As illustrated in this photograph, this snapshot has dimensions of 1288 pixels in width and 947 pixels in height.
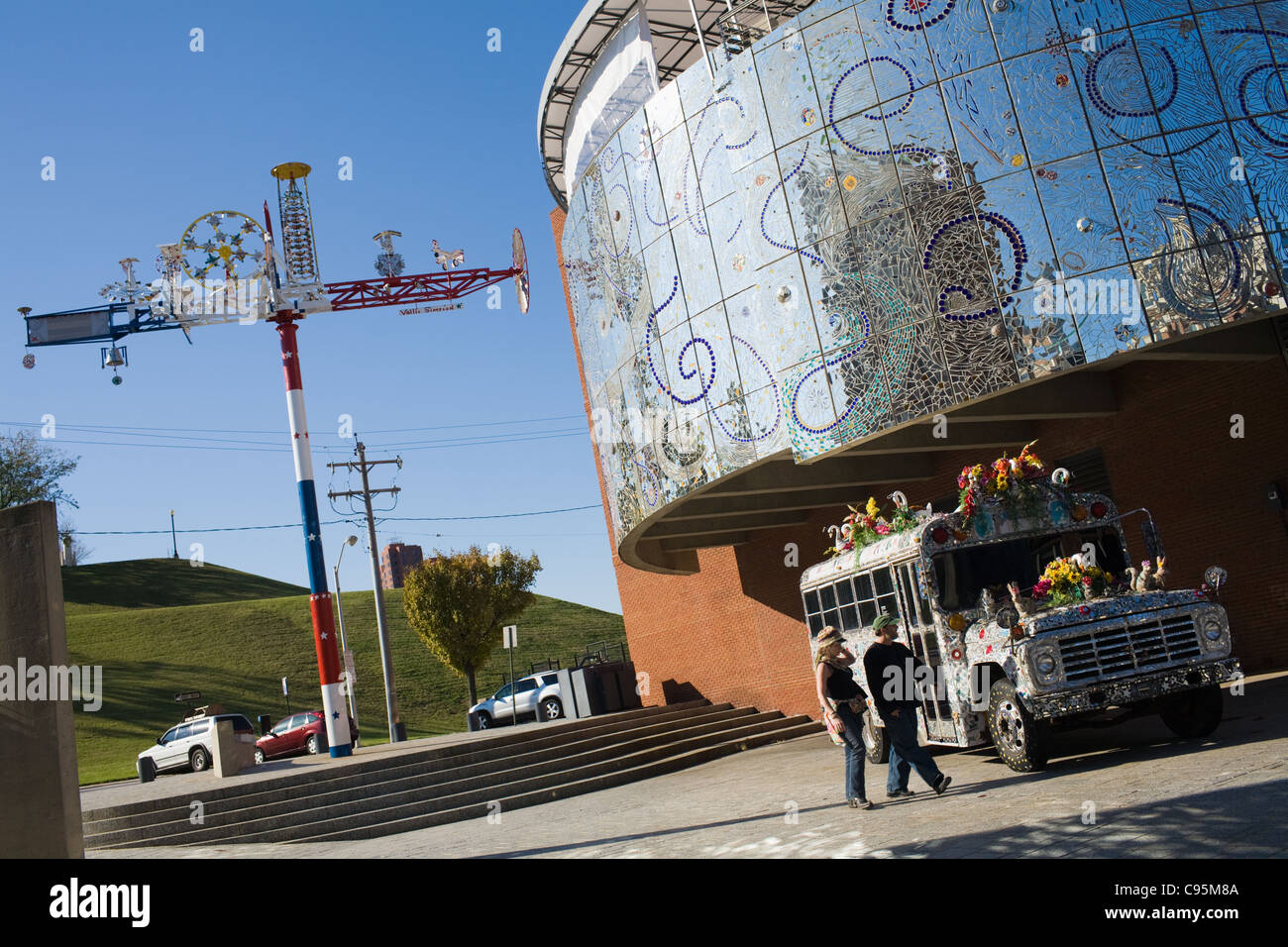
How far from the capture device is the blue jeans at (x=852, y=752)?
1001 cm

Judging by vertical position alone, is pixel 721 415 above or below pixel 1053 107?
below

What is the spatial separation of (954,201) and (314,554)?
15891mm

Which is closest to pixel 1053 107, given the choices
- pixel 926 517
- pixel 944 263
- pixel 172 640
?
pixel 944 263

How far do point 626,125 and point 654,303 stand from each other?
3.11 meters

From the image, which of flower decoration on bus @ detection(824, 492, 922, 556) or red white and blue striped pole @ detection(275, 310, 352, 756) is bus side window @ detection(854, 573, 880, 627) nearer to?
flower decoration on bus @ detection(824, 492, 922, 556)

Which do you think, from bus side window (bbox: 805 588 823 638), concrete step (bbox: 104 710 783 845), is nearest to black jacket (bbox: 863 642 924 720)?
bus side window (bbox: 805 588 823 638)

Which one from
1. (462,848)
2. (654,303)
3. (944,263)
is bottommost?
(462,848)

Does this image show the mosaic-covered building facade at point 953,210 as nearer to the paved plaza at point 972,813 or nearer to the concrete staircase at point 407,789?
the paved plaza at point 972,813

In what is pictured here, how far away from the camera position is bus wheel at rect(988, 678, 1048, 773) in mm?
10062

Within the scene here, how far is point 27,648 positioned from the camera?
9.30 meters

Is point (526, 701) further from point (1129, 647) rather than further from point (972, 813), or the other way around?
point (972, 813)

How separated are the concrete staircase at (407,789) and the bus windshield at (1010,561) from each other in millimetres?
8246

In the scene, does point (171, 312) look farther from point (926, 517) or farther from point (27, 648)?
point (926, 517)

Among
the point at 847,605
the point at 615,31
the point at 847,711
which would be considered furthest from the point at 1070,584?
the point at 615,31
